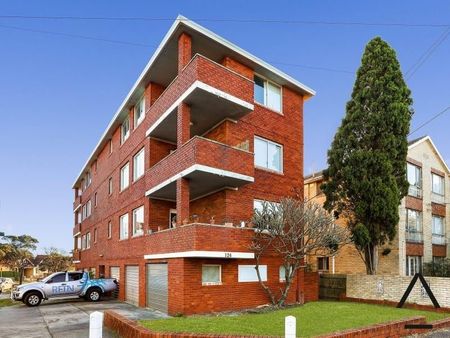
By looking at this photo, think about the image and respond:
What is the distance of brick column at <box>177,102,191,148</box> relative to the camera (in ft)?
54.3

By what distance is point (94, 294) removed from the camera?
77.3 feet

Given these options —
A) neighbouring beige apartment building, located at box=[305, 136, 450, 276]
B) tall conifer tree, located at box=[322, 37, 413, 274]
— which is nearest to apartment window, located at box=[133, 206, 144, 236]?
tall conifer tree, located at box=[322, 37, 413, 274]

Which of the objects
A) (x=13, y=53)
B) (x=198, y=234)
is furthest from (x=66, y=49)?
(x=198, y=234)

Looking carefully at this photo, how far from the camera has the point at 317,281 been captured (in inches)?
827

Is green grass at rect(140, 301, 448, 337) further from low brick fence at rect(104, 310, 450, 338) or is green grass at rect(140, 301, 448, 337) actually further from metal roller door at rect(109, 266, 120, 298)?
metal roller door at rect(109, 266, 120, 298)

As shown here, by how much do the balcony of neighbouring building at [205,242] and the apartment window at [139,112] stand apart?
7.60m

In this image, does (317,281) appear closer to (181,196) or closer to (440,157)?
(181,196)

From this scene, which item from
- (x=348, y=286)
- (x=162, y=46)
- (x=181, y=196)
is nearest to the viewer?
(x=181, y=196)

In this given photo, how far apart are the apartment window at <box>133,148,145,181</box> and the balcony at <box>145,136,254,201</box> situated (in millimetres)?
3464

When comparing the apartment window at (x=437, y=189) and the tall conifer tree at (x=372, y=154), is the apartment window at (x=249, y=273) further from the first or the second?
the apartment window at (x=437, y=189)

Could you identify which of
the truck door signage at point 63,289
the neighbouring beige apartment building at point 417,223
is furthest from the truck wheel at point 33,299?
the neighbouring beige apartment building at point 417,223

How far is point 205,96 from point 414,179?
1959 cm

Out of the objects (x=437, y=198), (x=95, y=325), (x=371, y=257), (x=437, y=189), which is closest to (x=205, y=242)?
(x=95, y=325)

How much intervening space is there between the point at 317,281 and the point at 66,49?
50.0 feet
